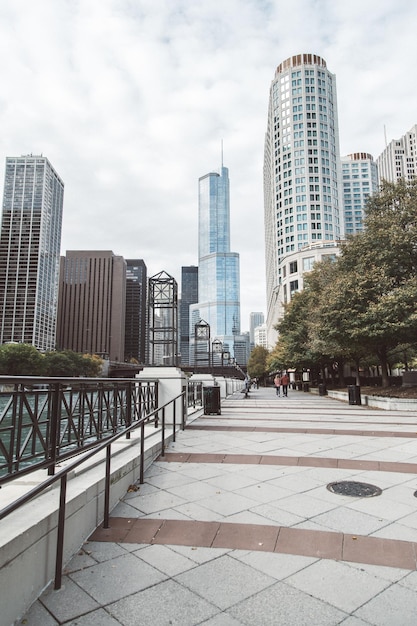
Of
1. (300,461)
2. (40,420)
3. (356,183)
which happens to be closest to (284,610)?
(40,420)

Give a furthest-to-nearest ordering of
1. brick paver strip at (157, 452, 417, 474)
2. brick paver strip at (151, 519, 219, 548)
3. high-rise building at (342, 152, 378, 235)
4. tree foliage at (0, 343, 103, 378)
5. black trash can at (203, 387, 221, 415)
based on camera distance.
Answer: high-rise building at (342, 152, 378, 235), tree foliage at (0, 343, 103, 378), black trash can at (203, 387, 221, 415), brick paver strip at (157, 452, 417, 474), brick paver strip at (151, 519, 219, 548)

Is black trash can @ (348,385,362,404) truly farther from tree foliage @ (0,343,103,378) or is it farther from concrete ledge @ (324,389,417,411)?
tree foliage @ (0,343,103,378)

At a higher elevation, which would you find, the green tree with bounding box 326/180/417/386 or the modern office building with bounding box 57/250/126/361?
the modern office building with bounding box 57/250/126/361

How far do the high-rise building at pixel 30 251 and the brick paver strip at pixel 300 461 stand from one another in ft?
486

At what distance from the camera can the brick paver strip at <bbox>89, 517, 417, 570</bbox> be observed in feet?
11.2

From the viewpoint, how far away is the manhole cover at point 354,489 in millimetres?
5023

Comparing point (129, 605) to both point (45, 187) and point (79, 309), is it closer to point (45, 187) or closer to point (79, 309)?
point (79, 309)

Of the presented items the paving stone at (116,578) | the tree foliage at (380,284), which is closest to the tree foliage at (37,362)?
the tree foliage at (380,284)

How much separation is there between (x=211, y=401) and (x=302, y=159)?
395 feet

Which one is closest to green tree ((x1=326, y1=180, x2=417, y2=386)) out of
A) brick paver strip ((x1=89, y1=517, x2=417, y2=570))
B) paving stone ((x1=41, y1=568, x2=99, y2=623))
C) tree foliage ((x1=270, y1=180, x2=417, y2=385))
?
tree foliage ((x1=270, y1=180, x2=417, y2=385))

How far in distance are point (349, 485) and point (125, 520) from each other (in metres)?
3.01

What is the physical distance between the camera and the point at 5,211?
175m

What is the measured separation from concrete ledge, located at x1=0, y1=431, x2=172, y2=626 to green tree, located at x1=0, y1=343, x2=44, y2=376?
7395cm

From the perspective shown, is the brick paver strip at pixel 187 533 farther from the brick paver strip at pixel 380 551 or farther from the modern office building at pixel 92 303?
the modern office building at pixel 92 303
